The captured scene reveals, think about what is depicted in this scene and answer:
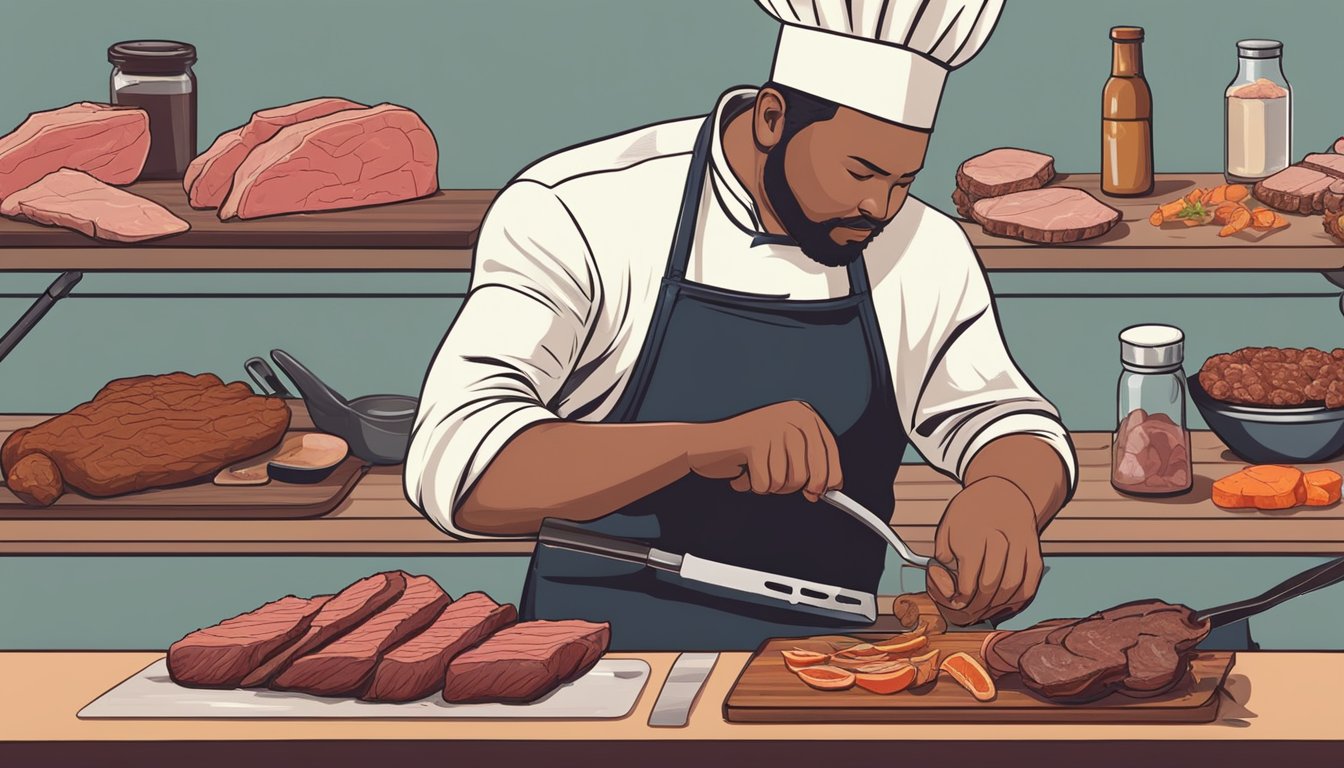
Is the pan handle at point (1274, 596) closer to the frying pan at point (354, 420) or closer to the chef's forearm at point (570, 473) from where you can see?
the chef's forearm at point (570, 473)

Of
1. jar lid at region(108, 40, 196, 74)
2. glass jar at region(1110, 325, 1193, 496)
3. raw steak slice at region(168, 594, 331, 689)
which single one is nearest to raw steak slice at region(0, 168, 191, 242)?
jar lid at region(108, 40, 196, 74)

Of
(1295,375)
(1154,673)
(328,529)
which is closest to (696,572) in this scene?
(1154,673)

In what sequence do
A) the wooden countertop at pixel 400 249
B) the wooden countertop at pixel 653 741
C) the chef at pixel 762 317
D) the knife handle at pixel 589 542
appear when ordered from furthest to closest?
the wooden countertop at pixel 400 249
the chef at pixel 762 317
the knife handle at pixel 589 542
the wooden countertop at pixel 653 741

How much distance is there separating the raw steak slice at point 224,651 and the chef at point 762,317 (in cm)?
35

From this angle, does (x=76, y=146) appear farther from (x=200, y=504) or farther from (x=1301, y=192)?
(x=1301, y=192)

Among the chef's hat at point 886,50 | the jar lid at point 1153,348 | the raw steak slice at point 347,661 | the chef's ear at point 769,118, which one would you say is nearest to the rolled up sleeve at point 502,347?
the raw steak slice at point 347,661

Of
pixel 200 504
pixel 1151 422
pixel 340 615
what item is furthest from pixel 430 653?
pixel 1151 422

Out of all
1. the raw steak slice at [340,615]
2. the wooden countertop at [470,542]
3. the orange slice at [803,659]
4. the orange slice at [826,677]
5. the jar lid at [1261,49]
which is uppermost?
the jar lid at [1261,49]

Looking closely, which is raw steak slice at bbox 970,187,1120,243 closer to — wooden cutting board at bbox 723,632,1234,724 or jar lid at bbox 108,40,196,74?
wooden cutting board at bbox 723,632,1234,724

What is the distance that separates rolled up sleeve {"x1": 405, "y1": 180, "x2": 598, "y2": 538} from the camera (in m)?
2.98

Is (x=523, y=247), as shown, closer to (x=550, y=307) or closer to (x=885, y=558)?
(x=550, y=307)

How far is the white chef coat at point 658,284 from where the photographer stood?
3.24 metres

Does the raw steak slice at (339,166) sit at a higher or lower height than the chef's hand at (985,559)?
higher

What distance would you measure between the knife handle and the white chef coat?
0.21m
